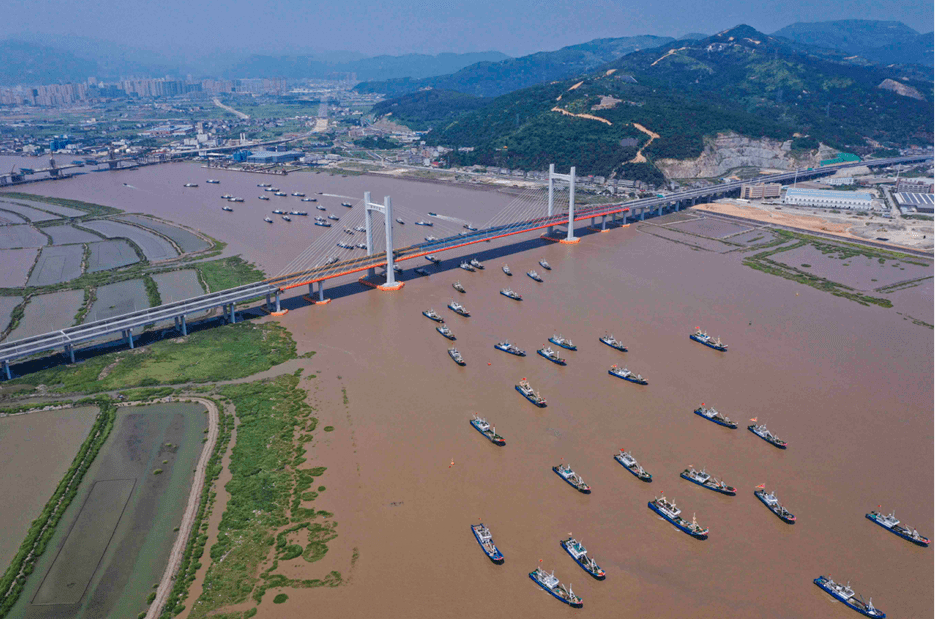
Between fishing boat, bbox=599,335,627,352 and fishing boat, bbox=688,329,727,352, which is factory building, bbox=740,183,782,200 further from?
fishing boat, bbox=599,335,627,352

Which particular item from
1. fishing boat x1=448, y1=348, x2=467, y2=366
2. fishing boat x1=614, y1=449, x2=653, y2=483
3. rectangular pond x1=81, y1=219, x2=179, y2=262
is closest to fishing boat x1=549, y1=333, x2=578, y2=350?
fishing boat x1=448, y1=348, x2=467, y2=366

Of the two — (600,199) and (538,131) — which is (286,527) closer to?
(600,199)

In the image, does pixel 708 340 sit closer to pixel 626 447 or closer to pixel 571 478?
pixel 626 447

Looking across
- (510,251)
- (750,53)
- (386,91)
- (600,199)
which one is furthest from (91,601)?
(386,91)

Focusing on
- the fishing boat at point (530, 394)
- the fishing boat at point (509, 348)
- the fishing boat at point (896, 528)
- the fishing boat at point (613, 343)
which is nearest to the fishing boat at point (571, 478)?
the fishing boat at point (530, 394)

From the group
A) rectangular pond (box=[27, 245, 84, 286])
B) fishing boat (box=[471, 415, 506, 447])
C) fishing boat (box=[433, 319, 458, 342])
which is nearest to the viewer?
fishing boat (box=[471, 415, 506, 447])

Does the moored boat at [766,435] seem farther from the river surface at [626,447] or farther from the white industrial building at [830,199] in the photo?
the white industrial building at [830,199]

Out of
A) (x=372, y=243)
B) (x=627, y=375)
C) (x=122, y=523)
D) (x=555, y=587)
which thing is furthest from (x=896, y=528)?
(x=372, y=243)
